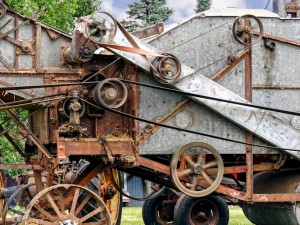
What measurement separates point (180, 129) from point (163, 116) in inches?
20.9

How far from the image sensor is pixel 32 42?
39.9 feet

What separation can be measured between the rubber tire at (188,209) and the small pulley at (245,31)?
3409 millimetres

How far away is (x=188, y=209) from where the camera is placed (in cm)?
1463

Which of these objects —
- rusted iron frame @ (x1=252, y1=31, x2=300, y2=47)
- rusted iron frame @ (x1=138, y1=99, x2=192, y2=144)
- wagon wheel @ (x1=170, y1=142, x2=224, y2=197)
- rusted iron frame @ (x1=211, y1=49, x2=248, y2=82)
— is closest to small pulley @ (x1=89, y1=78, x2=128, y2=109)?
rusted iron frame @ (x1=138, y1=99, x2=192, y2=144)

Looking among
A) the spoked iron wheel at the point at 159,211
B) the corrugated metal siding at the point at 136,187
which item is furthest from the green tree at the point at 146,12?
the spoked iron wheel at the point at 159,211

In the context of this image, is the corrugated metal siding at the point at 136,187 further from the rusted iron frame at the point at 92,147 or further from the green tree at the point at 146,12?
the rusted iron frame at the point at 92,147

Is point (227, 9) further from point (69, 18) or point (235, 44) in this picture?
point (69, 18)

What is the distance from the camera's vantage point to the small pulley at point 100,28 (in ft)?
37.9

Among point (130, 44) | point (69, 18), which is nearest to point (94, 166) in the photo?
point (130, 44)

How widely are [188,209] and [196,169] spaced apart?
266cm

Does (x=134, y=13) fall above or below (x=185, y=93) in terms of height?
above

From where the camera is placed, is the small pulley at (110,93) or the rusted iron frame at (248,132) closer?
the small pulley at (110,93)

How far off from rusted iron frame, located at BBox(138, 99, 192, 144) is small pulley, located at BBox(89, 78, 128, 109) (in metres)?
0.72

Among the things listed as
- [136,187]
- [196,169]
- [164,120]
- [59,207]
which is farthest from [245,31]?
[136,187]
